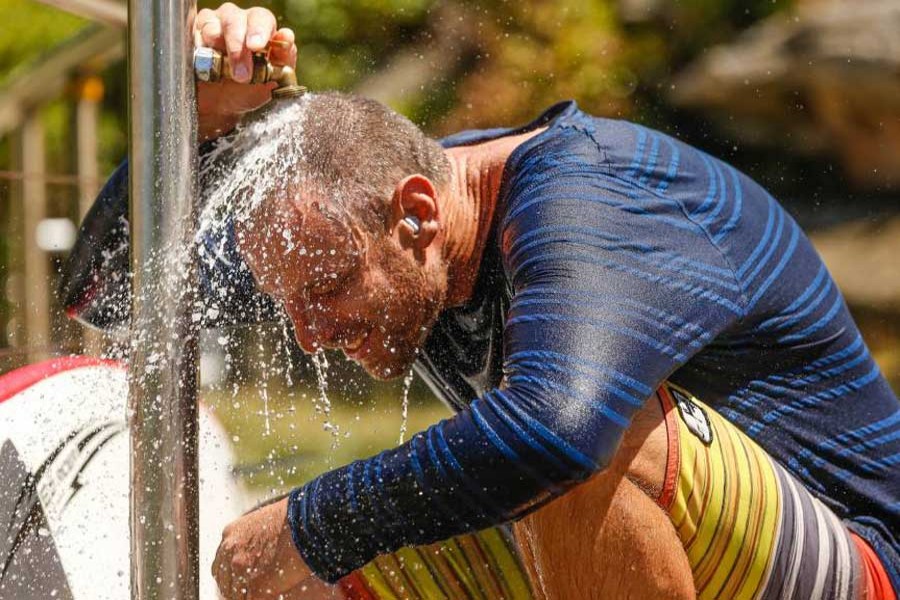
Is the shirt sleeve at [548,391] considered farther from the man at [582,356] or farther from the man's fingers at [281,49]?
the man's fingers at [281,49]

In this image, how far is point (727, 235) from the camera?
1.59 meters

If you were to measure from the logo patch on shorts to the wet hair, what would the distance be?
1.49 ft

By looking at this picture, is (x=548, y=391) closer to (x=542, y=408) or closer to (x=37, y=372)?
(x=542, y=408)

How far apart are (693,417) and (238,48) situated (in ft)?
2.25

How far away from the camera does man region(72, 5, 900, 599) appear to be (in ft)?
4.47

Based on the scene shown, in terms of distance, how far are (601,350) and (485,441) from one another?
16cm

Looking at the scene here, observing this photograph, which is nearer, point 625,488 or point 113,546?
point 625,488

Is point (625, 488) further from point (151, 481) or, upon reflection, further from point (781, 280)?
point (151, 481)

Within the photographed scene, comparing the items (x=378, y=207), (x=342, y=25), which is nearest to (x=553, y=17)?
(x=342, y=25)

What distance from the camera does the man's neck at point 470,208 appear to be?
5.66ft

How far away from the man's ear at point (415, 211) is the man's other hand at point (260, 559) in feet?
1.36

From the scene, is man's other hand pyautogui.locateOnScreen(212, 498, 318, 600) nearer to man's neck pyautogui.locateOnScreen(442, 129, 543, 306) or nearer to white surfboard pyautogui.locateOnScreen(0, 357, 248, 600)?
white surfboard pyautogui.locateOnScreen(0, 357, 248, 600)

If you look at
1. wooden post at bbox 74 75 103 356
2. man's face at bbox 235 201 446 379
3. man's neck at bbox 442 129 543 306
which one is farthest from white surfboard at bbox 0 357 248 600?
wooden post at bbox 74 75 103 356

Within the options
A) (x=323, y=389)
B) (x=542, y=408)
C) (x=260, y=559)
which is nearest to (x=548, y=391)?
(x=542, y=408)
